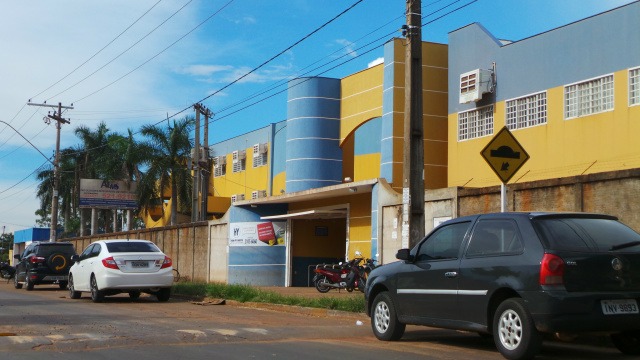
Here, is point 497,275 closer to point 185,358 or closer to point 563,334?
point 563,334

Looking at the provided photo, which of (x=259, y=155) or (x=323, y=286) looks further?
(x=259, y=155)

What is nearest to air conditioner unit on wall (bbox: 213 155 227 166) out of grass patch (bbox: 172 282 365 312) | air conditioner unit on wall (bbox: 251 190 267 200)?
air conditioner unit on wall (bbox: 251 190 267 200)

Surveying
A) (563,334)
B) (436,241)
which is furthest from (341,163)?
(563,334)

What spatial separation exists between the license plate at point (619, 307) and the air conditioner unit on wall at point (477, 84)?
1923cm

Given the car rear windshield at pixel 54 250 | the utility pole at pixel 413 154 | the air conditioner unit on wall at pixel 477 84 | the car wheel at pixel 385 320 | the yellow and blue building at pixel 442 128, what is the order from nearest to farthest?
the car wheel at pixel 385 320 → the utility pole at pixel 413 154 → the yellow and blue building at pixel 442 128 → the car rear windshield at pixel 54 250 → the air conditioner unit on wall at pixel 477 84

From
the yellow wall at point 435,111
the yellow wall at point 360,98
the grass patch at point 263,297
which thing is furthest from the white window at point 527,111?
the grass patch at point 263,297

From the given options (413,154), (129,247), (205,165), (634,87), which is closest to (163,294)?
(129,247)

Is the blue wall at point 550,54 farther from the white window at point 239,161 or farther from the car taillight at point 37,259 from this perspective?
the white window at point 239,161

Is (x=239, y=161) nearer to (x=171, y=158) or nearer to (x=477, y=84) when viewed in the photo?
(x=171, y=158)

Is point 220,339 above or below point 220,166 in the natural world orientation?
below

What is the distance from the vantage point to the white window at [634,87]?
21.3 meters

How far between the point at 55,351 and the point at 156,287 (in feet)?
31.3

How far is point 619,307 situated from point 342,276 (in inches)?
587

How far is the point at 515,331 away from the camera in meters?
8.23
